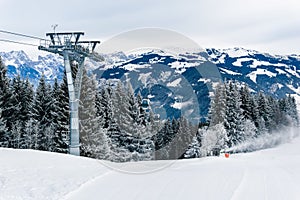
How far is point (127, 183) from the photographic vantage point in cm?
1168

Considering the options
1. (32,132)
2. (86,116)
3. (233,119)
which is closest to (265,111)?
(233,119)

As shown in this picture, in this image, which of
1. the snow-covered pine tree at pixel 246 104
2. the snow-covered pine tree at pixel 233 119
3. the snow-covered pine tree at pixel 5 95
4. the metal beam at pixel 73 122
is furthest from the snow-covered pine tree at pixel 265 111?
the metal beam at pixel 73 122

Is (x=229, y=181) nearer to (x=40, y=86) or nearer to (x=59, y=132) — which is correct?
(x=59, y=132)

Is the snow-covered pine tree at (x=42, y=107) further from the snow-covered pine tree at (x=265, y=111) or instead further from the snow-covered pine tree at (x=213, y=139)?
the snow-covered pine tree at (x=265, y=111)

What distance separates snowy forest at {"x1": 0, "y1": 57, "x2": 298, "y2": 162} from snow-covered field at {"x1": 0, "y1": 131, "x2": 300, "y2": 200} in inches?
486

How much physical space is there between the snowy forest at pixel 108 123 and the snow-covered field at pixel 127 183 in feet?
40.5

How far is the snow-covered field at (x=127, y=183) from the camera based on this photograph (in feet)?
33.2

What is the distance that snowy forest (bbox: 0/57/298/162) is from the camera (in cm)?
3500

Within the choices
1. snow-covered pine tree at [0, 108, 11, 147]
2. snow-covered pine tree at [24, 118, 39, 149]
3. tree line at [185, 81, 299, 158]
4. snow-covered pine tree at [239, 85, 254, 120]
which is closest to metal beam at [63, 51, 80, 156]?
snow-covered pine tree at [0, 108, 11, 147]

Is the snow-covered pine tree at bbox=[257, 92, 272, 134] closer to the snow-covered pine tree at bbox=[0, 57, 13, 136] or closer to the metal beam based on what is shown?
the snow-covered pine tree at bbox=[0, 57, 13, 136]

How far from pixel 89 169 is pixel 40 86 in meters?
30.2

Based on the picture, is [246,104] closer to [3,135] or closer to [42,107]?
[42,107]

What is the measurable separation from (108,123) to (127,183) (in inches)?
1271

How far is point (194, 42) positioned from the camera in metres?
11.6
